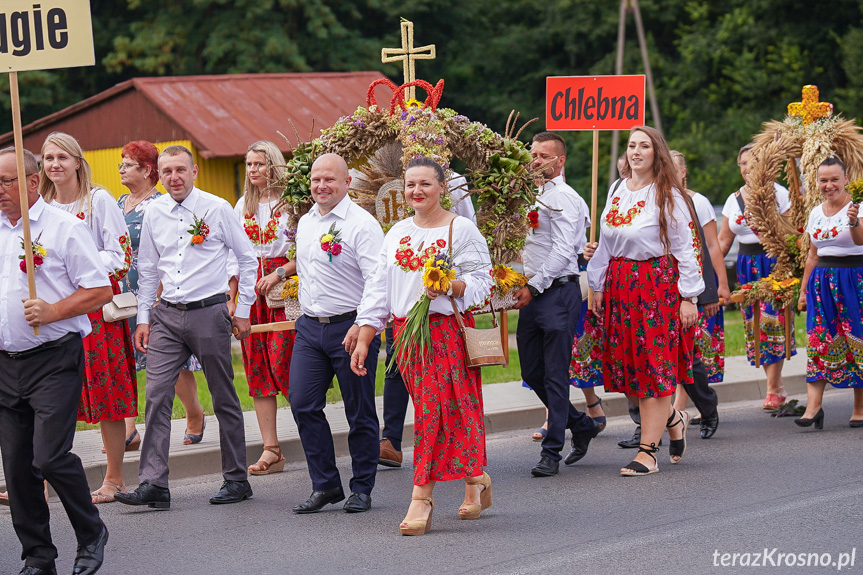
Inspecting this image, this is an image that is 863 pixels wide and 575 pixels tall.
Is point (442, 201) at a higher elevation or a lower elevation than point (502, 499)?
higher

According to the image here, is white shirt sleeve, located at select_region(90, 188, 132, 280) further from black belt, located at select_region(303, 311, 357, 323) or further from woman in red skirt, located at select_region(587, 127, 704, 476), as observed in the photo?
woman in red skirt, located at select_region(587, 127, 704, 476)

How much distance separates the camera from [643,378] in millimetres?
7625

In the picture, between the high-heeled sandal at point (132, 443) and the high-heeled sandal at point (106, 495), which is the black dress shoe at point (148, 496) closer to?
the high-heeled sandal at point (106, 495)

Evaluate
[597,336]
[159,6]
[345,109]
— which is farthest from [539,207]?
[159,6]

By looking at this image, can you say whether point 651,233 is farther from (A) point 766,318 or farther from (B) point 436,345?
(A) point 766,318

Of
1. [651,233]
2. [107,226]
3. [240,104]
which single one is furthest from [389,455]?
[240,104]

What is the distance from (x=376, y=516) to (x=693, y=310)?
243 centimetres

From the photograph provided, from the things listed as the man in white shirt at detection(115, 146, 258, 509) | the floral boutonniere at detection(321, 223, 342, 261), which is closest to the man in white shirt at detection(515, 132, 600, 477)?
the floral boutonniere at detection(321, 223, 342, 261)

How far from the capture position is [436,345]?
629 cm

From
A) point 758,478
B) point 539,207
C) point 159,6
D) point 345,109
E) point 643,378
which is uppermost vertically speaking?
point 159,6

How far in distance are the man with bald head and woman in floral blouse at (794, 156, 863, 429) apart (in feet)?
12.5

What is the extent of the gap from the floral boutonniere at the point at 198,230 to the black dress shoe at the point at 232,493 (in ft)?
4.80

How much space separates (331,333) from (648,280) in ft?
6.89

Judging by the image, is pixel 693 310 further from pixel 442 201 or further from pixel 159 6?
pixel 159 6
